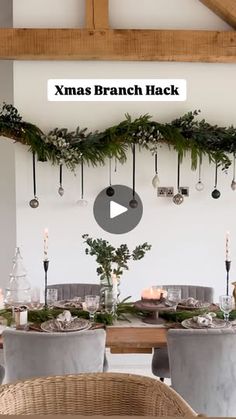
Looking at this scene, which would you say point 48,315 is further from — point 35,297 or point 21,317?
point 35,297

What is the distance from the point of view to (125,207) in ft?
14.0

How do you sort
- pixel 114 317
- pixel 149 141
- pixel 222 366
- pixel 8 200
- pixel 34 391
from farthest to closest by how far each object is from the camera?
pixel 8 200
pixel 149 141
pixel 114 317
pixel 222 366
pixel 34 391

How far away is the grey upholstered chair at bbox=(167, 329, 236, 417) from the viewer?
2.39 metres

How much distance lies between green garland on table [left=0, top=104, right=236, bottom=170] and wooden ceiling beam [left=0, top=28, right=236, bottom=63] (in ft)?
1.41

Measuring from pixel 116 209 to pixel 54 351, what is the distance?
78.2 inches

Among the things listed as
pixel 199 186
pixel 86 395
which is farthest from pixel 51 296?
pixel 86 395

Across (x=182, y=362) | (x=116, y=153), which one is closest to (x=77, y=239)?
(x=116, y=153)

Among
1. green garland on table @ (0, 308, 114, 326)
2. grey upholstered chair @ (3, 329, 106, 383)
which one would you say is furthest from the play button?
grey upholstered chair @ (3, 329, 106, 383)

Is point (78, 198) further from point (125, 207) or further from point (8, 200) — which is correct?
point (8, 200)

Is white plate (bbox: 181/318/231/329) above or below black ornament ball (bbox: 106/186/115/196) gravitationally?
below

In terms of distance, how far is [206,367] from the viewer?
242 cm

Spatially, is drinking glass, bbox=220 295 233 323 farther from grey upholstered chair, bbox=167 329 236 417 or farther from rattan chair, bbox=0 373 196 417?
rattan chair, bbox=0 373 196 417

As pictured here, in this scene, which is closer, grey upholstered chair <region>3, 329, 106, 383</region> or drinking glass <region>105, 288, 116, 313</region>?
grey upholstered chair <region>3, 329, 106, 383</region>

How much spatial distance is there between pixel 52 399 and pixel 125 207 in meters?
2.65
